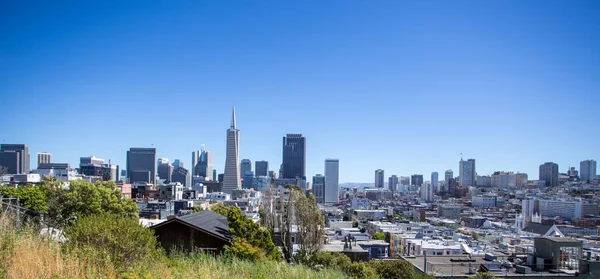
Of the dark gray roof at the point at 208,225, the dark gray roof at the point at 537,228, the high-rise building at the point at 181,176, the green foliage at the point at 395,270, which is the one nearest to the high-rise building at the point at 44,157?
the high-rise building at the point at 181,176

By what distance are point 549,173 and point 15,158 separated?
173131 mm

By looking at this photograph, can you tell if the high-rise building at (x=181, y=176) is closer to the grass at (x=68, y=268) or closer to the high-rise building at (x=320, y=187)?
the high-rise building at (x=320, y=187)

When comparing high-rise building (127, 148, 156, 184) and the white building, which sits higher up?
high-rise building (127, 148, 156, 184)

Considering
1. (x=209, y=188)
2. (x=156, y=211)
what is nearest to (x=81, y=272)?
(x=156, y=211)

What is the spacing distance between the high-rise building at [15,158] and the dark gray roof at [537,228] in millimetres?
118413

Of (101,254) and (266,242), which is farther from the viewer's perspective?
(266,242)

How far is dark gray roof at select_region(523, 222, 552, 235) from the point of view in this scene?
67250 mm

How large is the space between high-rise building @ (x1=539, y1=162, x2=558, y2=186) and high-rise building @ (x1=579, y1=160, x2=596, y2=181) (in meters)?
14.1

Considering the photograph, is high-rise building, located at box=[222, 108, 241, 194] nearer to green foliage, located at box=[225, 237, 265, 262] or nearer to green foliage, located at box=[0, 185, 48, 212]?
green foliage, located at box=[0, 185, 48, 212]

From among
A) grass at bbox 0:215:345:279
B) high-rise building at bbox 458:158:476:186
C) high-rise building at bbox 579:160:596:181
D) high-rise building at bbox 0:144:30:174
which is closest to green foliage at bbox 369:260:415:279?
grass at bbox 0:215:345:279

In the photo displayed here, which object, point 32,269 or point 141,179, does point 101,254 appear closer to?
point 32,269

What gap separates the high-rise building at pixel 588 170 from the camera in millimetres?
163250

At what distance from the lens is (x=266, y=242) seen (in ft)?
38.4

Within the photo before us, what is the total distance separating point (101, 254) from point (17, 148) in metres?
145
